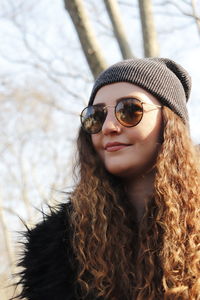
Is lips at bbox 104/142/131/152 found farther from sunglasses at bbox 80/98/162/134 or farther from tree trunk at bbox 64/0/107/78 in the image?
Result: tree trunk at bbox 64/0/107/78

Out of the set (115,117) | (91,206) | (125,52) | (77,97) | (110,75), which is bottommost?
(91,206)

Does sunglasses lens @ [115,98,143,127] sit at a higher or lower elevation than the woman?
higher

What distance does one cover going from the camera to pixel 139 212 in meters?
2.32

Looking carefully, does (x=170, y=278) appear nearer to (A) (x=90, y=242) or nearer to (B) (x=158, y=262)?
(B) (x=158, y=262)

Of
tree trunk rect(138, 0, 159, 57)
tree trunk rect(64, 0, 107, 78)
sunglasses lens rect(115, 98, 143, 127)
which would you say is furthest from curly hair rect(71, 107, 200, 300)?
tree trunk rect(138, 0, 159, 57)

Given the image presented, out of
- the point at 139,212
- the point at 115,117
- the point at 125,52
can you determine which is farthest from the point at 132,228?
the point at 125,52

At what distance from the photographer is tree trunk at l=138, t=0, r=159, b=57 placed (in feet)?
14.1

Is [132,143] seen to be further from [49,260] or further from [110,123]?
[49,260]

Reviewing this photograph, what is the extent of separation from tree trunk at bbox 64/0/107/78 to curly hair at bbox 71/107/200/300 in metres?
1.65

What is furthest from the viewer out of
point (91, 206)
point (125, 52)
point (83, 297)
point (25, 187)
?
point (25, 187)

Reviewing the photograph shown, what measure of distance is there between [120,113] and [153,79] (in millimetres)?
265

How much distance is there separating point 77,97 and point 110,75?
604 cm

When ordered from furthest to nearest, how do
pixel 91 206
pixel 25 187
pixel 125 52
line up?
pixel 25 187 → pixel 125 52 → pixel 91 206

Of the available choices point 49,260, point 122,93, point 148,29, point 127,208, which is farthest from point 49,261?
point 148,29
